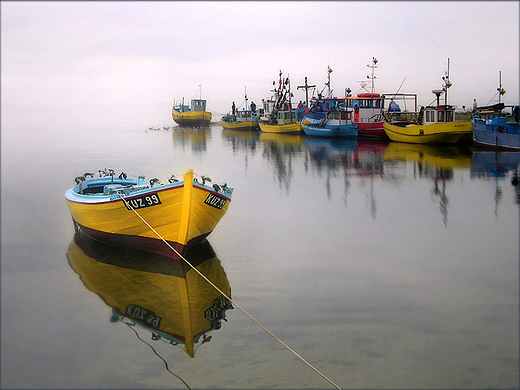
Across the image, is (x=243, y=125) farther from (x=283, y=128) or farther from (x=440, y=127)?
(x=440, y=127)

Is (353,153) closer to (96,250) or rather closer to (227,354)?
(96,250)

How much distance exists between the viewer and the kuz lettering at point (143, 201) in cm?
864

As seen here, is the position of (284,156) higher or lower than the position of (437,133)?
lower

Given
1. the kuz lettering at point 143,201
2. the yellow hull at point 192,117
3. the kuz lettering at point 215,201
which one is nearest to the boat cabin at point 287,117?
the yellow hull at point 192,117

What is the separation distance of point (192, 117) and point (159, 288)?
58.6 metres

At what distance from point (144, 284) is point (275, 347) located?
301 cm

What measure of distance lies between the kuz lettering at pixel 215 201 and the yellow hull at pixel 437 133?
20895mm

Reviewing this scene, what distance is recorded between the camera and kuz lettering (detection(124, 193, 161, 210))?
864 cm

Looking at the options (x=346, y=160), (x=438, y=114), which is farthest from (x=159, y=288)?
(x=438, y=114)

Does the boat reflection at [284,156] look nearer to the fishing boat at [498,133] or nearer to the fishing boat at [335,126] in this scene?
the fishing boat at [335,126]

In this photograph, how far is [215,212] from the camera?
9422mm

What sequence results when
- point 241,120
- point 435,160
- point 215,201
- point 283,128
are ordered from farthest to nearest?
point 241,120 → point 283,128 → point 435,160 → point 215,201

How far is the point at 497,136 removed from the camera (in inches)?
967

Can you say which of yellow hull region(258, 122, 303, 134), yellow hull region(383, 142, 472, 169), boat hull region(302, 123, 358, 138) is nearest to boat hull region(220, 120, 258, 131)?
yellow hull region(258, 122, 303, 134)
